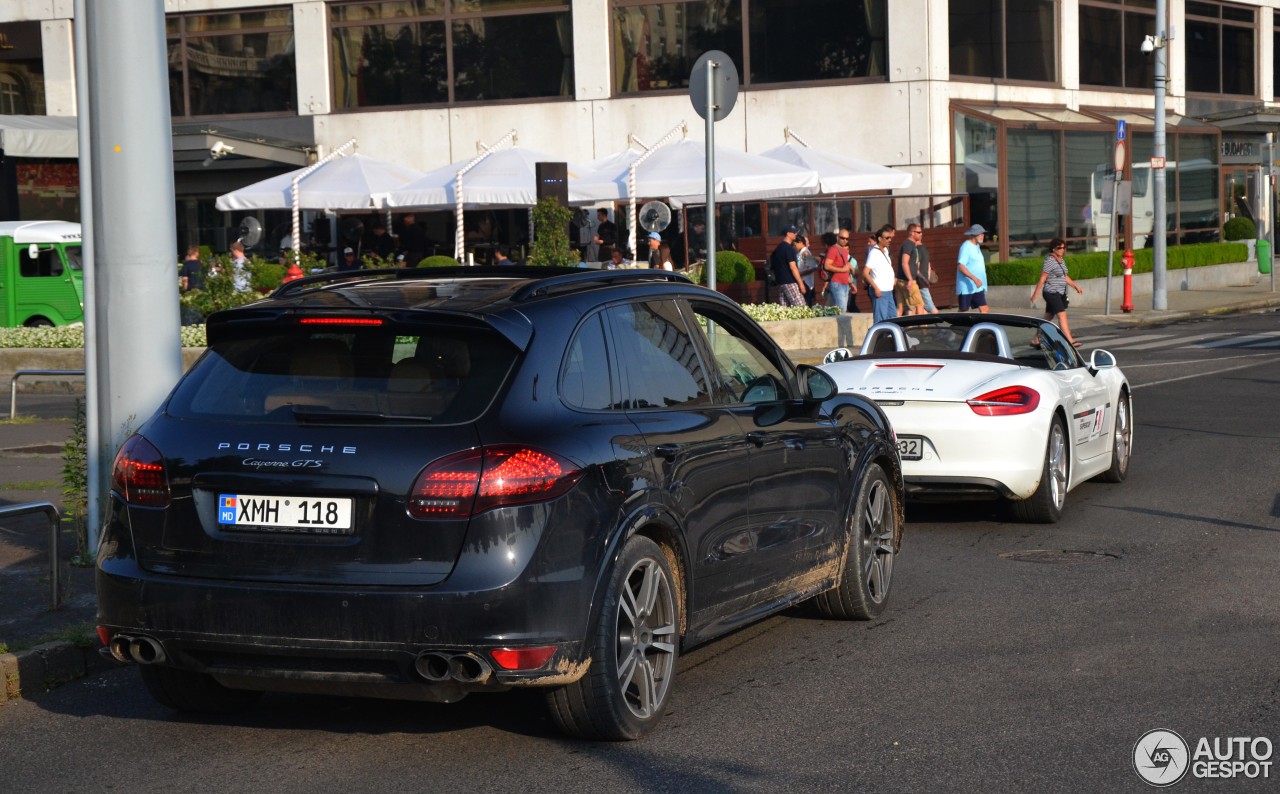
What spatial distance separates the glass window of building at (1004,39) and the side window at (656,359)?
102ft

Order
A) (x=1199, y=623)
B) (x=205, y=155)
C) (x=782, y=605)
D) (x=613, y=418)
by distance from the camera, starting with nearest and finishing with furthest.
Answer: (x=613, y=418)
(x=782, y=605)
(x=1199, y=623)
(x=205, y=155)

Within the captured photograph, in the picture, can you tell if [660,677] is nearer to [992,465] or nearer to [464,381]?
[464,381]

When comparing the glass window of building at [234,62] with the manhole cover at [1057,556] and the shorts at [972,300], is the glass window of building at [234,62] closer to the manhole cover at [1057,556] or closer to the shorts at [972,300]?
the shorts at [972,300]

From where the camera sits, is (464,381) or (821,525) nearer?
(464,381)

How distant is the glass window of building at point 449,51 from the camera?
3812cm

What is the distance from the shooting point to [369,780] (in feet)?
17.8

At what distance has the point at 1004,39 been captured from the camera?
37875 mm

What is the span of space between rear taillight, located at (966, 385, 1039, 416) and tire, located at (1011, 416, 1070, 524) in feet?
0.78

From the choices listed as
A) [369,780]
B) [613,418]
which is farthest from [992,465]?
[369,780]

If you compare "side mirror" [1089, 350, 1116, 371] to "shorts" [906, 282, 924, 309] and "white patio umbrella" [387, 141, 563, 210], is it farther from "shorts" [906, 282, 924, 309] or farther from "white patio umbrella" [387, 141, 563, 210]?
"white patio umbrella" [387, 141, 563, 210]

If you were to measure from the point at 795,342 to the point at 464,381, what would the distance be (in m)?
18.7

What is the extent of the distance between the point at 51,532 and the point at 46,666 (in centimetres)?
83

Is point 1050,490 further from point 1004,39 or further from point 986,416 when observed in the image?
point 1004,39

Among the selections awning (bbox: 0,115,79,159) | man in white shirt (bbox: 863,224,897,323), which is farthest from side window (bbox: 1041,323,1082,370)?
awning (bbox: 0,115,79,159)
